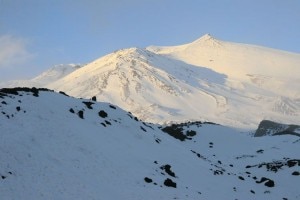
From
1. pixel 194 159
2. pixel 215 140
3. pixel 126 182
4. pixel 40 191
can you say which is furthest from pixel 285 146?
pixel 40 191

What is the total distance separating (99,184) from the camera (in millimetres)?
29688

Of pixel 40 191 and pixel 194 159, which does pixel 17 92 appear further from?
pixel 194 159

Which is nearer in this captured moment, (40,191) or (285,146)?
(40,191)

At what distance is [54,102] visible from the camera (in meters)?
40.9

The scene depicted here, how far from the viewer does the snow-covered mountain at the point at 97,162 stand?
92.2 feet

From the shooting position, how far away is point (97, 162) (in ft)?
109

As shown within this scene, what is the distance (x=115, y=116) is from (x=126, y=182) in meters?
16.3

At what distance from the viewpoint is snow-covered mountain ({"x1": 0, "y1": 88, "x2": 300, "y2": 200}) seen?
2811 centimetres

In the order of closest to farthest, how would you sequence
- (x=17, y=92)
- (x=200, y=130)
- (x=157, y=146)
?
(x=17, y=92) → (x=157, y=146) → (x=200, y=130)

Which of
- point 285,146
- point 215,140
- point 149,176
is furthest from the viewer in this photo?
point 215,140

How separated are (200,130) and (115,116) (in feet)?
123

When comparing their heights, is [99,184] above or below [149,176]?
below

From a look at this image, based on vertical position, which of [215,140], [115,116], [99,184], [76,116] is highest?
[215,140]

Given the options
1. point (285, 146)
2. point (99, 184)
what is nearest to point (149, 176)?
point (99, 184)
